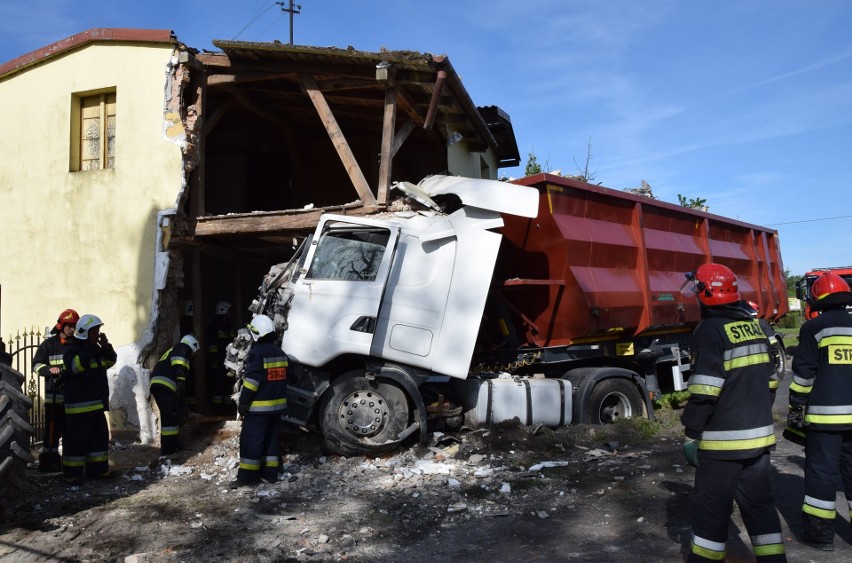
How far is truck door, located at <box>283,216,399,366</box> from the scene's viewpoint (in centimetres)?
604

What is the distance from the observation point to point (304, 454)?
21.3 ft

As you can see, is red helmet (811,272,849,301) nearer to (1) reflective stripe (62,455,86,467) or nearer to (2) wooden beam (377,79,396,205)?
(2) wooden beam (377,79,396,205)

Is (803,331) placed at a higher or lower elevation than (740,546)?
higher

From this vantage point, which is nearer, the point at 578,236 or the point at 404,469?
the point at 404,469

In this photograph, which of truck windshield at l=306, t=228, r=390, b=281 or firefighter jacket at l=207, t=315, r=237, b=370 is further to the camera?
firefighter jacket at l=207, t=315, r=237, b=370

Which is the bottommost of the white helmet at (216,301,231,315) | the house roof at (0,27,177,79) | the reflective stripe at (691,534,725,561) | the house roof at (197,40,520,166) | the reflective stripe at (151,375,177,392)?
the reflective stripe at (691,534,725,561)

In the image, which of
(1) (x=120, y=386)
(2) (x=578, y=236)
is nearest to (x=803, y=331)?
(2) (x=578, y=236)

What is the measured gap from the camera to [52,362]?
21.0 ft

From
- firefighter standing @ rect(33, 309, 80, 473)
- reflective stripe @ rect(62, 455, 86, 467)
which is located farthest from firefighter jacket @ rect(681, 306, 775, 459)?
firefighter standing @ rect(33, 309, 80, 473)

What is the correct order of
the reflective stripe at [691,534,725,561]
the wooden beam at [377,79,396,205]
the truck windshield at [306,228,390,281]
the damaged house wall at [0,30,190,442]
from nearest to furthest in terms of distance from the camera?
the reflective stripe at [691,534,725,561]
the truck windshield at [306,228,390,281]
the wooden beam at [377,79,396,205]
the damaged house wall at [0,30,190,442]

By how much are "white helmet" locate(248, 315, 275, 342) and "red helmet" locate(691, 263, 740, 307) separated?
3676 millimetres

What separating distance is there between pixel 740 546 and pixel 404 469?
283 cm

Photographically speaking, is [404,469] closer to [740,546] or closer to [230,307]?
[740,546]

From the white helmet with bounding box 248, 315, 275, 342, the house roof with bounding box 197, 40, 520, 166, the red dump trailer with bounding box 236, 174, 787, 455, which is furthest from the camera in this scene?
the house roof with bounding box 197, 40, 520, 166
